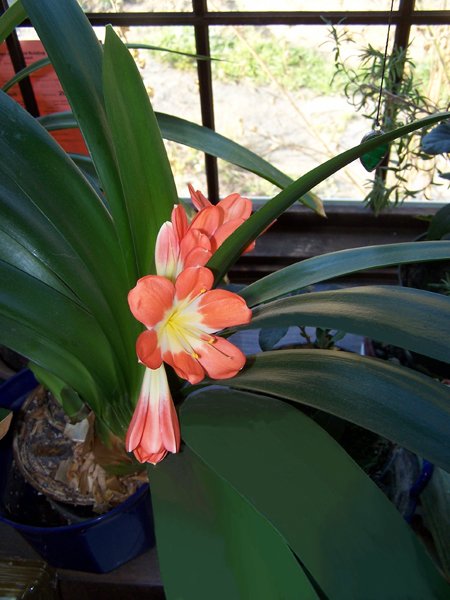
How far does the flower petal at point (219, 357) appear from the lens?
1.71ft

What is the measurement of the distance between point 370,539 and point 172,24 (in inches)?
38.2

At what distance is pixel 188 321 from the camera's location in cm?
50

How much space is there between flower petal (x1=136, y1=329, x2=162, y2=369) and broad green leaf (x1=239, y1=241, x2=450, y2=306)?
6.1 inches

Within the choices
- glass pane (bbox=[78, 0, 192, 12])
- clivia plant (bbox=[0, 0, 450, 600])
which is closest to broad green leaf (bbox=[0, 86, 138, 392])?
clivia plant (bbox=[0, 0, 450, 600])

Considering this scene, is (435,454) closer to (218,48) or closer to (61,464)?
(61,464)

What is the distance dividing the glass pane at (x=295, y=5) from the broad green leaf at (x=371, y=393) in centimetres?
77

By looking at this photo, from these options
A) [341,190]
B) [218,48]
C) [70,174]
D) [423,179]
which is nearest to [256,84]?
[218,48]

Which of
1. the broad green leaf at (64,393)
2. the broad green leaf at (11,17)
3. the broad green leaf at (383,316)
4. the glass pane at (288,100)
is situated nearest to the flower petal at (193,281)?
the broad green leaf at (383,316)

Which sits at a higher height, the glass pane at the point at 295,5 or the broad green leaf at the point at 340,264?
the glass pane at the point at 295,5

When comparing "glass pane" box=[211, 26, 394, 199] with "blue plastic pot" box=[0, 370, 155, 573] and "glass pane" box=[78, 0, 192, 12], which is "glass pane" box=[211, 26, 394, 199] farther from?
"blue plastic pot" box=[0, 370, 155, 573]

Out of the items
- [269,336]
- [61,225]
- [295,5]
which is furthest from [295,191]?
[295,5]

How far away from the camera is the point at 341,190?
1.31m

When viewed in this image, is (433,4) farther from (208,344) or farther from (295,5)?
(208,344)

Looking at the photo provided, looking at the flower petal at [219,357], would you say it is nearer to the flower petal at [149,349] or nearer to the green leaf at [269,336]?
the flower petal at [149,349]
